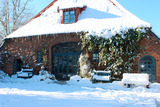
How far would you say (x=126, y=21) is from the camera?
971 cm

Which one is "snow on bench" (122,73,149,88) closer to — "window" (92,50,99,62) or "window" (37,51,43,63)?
"window" (92,50,99,62)

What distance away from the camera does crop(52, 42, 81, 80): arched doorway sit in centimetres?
1072

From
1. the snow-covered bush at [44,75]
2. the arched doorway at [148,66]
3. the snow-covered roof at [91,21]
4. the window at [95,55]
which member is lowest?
the snow-covered bush at [44,75]

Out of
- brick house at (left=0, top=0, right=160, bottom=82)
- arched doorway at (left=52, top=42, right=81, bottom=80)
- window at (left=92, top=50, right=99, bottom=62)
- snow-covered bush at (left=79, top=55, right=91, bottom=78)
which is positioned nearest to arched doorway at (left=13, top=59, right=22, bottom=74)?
brick house at (left=0, top=0, right=160, bottom=82)

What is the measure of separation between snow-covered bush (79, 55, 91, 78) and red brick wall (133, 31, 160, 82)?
125 inches

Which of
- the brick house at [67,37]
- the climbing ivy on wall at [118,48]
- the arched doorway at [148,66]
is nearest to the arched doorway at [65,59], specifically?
the brick house at [67,37]

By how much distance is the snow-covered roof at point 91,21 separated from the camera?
371 inches

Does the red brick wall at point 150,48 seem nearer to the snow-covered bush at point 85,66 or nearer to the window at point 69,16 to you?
the snow-covered bush at point 85,66

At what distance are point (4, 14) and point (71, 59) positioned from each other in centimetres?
1359

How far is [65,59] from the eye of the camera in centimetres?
1098

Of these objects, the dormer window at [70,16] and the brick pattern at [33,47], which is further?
the dormer window at [70,16]

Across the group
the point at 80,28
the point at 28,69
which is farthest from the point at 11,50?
the point at 80,28

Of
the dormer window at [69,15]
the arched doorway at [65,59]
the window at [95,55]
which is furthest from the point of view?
the dormer window at [69,15]

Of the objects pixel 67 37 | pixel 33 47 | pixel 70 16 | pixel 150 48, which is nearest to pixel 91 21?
pixel 70 16
